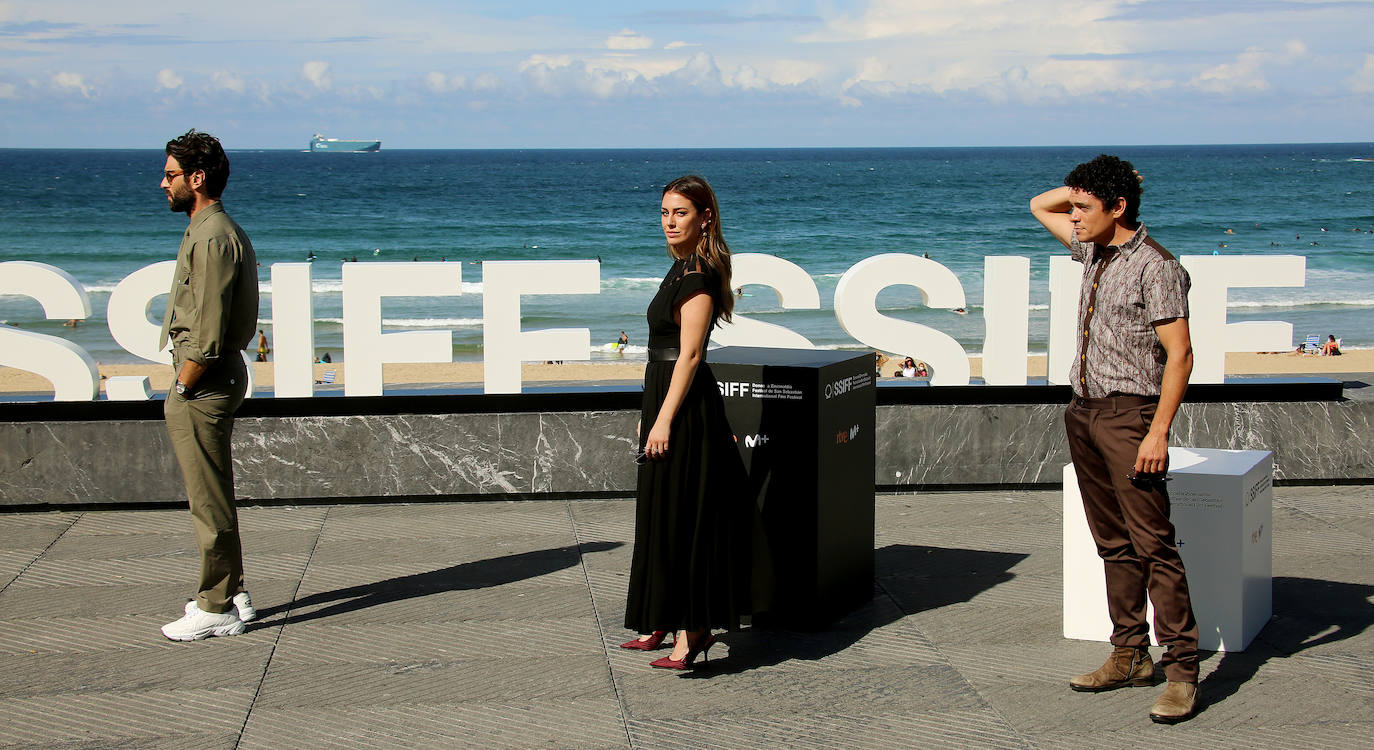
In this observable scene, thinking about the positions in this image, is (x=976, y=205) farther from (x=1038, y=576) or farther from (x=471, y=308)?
(x=1038, y=576)

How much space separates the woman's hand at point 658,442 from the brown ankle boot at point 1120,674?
165cm

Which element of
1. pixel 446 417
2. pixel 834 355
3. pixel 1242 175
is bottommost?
pixel 446 417

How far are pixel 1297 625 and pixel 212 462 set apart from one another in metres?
4.38

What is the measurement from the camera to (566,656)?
4797mm

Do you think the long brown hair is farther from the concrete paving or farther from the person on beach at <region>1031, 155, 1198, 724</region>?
the concrete paving

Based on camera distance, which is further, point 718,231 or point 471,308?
point 471,308

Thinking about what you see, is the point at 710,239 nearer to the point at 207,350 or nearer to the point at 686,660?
the point at 686,660

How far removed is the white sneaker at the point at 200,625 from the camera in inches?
195

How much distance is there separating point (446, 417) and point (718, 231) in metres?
3.41

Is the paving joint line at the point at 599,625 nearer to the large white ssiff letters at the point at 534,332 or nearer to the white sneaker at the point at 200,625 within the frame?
the large white ssiff letters at the point at 534,332

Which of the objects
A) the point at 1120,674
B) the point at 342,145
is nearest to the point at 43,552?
the point at 1120,674

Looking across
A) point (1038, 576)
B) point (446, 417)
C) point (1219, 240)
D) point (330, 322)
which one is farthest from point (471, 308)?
point (1219, 240)

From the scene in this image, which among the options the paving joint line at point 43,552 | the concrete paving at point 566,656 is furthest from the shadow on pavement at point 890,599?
the paving joint line at point 43,552

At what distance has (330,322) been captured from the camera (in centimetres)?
2705
